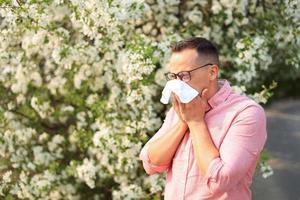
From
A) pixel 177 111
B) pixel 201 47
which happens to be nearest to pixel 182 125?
pixel 177 111

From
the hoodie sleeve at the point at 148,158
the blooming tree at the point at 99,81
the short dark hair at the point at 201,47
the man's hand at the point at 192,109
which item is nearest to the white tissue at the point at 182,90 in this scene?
the man's hand at the point at 192,109

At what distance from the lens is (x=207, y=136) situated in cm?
194

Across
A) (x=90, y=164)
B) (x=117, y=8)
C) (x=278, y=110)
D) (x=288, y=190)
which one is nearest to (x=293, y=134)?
(x=278, y=110)

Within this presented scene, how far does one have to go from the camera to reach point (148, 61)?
3.69 m

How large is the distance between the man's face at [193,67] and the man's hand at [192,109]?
0.05 metres

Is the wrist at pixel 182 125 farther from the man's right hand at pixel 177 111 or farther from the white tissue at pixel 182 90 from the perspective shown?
the white tissue at pixel 182 90

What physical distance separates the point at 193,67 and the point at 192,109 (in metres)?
0.14

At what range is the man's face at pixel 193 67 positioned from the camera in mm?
1968

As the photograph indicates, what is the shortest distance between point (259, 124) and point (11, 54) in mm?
2854

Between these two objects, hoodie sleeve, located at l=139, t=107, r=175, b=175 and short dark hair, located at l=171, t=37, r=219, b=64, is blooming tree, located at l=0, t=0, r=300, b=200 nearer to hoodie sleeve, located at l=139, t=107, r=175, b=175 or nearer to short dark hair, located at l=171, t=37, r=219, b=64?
hoodie sleeve, located at l=139, t=107, r=175, b=175

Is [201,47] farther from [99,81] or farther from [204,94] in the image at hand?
[99,81]

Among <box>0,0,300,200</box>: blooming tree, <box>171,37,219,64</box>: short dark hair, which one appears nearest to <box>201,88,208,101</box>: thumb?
<box>171,37,219,64</box>: short dark hair

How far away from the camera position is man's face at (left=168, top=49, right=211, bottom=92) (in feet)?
6.46

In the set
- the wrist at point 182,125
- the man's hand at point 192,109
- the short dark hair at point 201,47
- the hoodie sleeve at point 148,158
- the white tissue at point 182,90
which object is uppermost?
the short dark hair at point 201,47
